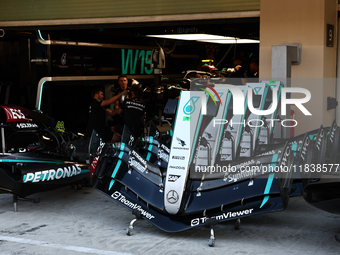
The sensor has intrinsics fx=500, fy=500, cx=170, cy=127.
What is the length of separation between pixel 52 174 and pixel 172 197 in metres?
2.02

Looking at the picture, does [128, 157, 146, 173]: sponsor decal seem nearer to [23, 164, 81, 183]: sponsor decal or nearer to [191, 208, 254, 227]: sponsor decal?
[191, 208, 254, 227]: sponsor decal

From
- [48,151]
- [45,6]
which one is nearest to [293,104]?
[48,151]

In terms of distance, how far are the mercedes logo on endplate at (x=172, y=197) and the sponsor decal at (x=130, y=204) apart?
30 centimetres

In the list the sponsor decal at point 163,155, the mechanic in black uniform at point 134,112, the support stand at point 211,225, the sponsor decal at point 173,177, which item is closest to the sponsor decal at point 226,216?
the support stand at point 211,225

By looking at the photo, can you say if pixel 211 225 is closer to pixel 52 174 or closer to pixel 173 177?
pixel 173 177

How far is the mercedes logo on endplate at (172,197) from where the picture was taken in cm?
505

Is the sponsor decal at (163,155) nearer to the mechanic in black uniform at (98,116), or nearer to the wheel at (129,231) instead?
the wheel at (129,231)

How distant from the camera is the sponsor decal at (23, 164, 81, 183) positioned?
6.18 metres

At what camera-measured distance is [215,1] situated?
26.1 feet

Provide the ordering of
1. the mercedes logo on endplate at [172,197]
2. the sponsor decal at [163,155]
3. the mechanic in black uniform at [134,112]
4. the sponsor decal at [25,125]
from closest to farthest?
the mercedes logo on endplate at [172,197] < the sponsor decal at [163,155] < the sponsor decal at [25,125] < the mechanic in black uniform at [134,112]

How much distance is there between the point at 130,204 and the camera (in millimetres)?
5312

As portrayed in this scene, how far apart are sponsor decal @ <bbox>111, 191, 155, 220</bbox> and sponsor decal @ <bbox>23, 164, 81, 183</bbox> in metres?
1.35

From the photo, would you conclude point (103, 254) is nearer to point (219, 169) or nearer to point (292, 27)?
point (219, 169)

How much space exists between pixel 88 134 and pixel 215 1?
10.2ft
